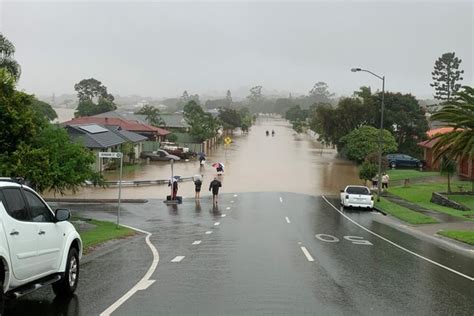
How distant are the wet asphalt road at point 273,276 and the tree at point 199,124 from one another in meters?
65.8

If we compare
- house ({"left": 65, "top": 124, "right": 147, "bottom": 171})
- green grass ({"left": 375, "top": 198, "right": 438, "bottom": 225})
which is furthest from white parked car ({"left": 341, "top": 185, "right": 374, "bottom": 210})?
house ({"left": 65, "top": 124, "right": 147, "bottom": 171})

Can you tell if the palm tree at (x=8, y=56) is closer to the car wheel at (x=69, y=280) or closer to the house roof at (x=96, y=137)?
the car wheel at (x=69, y=280)

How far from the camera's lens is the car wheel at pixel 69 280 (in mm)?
9289

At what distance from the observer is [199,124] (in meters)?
91.0

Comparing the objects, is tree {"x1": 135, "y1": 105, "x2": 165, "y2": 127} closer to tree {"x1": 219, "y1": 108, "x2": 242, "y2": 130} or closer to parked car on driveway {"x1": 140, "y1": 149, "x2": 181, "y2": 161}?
tree {"x1": 219, "y1": 108, "x2": 242, "y2": 130}

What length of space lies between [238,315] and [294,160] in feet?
210

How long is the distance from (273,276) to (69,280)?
162 inches

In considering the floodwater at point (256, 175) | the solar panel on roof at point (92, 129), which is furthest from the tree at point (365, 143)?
the solar panel on roof at point (92, 129)

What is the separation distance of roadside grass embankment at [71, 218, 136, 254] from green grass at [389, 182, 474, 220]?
17344 mm

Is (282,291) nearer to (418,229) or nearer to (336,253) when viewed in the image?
(336,253)

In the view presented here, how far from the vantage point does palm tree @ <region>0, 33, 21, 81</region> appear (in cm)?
2648

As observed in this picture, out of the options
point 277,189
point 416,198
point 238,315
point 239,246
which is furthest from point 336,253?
point 277,189

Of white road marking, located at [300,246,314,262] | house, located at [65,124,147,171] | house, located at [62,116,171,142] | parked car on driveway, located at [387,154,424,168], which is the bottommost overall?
white road marking, located at [300,246,314,262]

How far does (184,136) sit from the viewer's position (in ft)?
304
